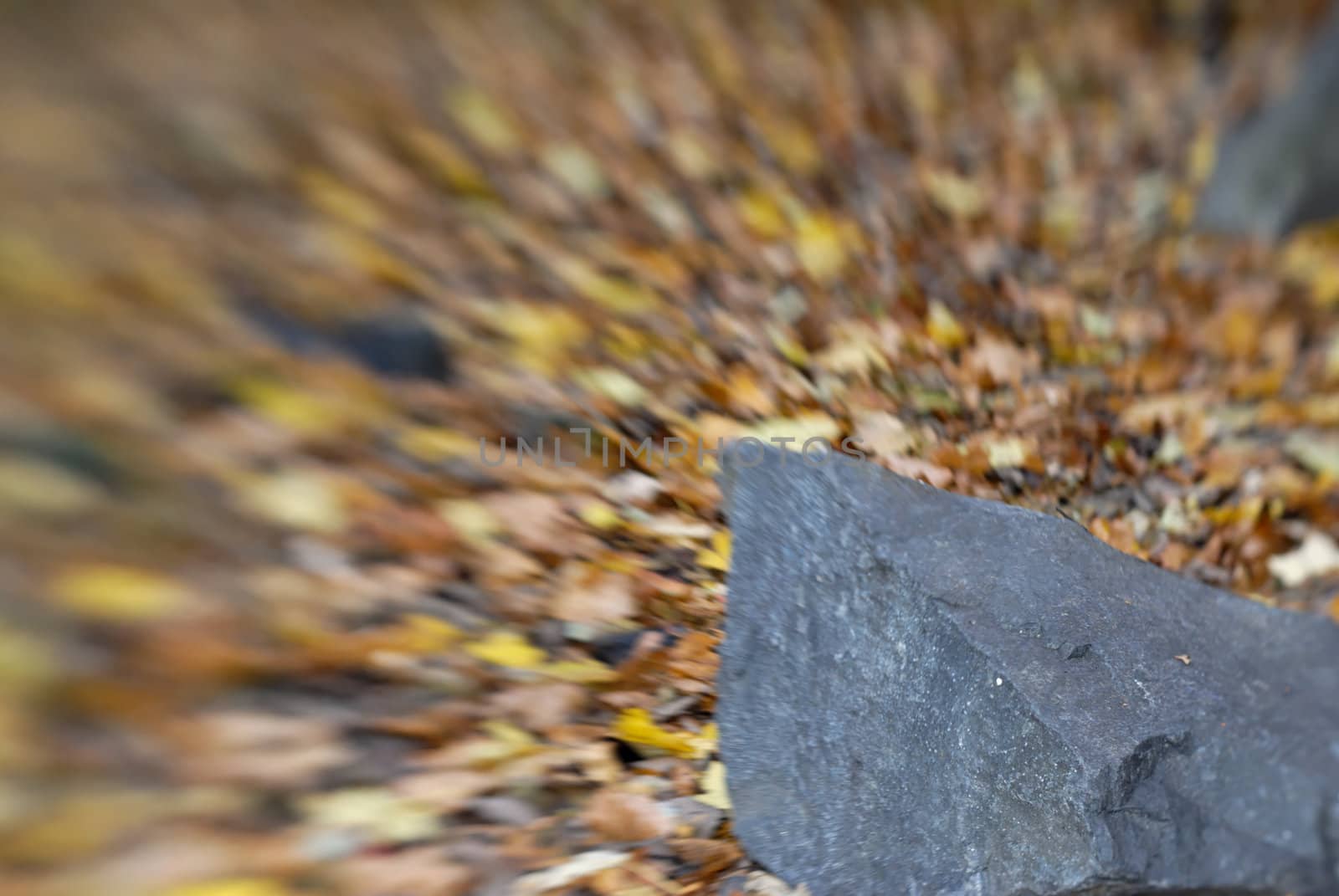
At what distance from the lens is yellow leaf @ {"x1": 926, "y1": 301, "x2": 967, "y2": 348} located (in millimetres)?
1826

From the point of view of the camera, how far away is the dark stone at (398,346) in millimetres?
1209

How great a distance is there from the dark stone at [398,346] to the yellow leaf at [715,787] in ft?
2.33

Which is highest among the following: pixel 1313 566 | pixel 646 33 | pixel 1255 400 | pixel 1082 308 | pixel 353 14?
pixel 646 33

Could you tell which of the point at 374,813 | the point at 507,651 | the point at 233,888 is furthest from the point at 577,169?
the point at 233,888

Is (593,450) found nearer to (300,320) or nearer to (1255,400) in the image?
(300,320)

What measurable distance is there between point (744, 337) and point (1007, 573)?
654 millimetres

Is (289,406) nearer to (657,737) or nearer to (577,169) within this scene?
(657,737)

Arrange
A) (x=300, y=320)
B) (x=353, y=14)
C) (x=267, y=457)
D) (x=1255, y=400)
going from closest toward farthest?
(x=267, y=457)
(x=300, y=320)
(x=353, y=14)
(x=1255, y=400)

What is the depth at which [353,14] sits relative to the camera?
1.51 meters

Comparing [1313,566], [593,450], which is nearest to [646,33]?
[593,450]

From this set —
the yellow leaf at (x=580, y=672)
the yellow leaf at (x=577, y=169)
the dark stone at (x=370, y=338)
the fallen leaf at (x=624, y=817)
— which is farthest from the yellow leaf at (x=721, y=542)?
the yellow leaf at (x=577, y=169)

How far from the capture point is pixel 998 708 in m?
1.14

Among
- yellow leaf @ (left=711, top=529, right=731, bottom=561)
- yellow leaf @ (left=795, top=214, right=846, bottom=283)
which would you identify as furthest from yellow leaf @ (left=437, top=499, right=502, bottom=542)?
yellow leaf @ (left=795, top=214, right=846, bottom=283)

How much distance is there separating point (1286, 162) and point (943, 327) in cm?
109
